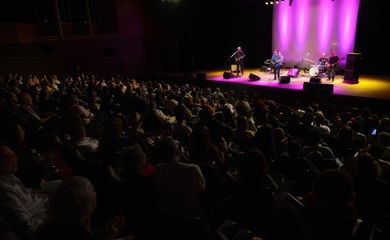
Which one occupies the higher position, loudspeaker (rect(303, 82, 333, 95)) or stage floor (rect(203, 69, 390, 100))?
loudspeaker (rect(303, 82, 333, 95))

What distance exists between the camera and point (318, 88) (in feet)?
31.6

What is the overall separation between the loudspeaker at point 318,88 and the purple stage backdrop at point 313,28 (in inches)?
181

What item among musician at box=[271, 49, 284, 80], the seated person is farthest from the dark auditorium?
musician at box=[271, 49, 284, 80]

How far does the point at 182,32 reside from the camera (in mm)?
15758

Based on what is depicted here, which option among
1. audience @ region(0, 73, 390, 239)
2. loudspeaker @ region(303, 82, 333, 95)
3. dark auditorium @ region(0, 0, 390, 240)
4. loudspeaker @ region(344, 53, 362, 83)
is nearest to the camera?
audience @ region(0, 73, 390, 239)

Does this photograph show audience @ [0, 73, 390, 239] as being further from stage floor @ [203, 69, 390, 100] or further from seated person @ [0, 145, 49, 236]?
stage floor @ [203, 69, 390, 100]

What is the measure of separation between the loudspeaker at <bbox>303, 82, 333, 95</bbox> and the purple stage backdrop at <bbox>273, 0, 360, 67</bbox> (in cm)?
461

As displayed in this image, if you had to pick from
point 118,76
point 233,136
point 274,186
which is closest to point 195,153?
point 274,186

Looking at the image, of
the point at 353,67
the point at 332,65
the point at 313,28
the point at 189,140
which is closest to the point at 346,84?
the point at 353,67

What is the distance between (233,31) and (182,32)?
2964 millimetres

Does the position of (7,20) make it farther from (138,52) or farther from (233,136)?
(233,136)

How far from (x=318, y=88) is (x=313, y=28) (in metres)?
5.85

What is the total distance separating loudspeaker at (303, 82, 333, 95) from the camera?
9461 millimetres

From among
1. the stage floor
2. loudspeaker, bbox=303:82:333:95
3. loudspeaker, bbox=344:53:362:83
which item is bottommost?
the stage floor
